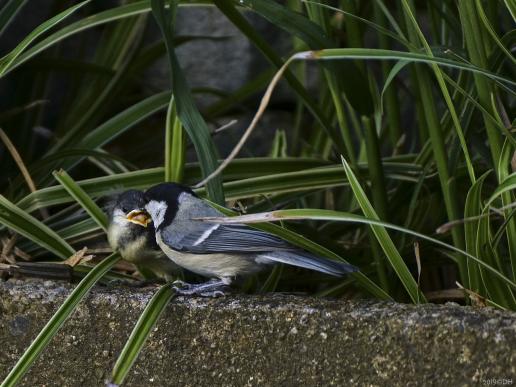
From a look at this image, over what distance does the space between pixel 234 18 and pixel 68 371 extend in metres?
0.96

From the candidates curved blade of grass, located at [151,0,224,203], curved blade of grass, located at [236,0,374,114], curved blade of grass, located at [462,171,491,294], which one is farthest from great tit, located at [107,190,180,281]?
curved blade of grass, located at [462,171,491,294]

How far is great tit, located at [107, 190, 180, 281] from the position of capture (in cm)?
273

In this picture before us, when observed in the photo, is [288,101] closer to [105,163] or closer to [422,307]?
[105,163]

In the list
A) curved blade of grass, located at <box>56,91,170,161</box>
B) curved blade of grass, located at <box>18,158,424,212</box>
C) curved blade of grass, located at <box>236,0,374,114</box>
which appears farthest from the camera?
curved blade of grass, located at <box>56,91,170,161</box>

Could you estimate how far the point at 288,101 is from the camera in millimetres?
4352

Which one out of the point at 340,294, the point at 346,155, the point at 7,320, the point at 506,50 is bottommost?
the point at 340,294

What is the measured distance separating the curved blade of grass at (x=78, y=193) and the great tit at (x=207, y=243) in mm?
161

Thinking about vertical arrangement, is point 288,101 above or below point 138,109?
below

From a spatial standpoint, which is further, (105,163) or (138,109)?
(105,163)

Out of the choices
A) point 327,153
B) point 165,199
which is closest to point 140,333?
point 165,199

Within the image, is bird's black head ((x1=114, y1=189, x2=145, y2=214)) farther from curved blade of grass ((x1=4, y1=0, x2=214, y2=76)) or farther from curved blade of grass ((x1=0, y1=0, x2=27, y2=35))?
curved blade of grass ((x1=0, y1=0, x2=27, y2=35))

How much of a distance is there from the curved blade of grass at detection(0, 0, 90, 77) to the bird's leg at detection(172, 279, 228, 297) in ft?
2.32

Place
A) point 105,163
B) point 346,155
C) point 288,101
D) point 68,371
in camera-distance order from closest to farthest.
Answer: point 68,371 → point 346,155 → point 105,163 → point 288,101

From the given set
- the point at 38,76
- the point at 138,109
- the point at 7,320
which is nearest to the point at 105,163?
the point at 138,109
